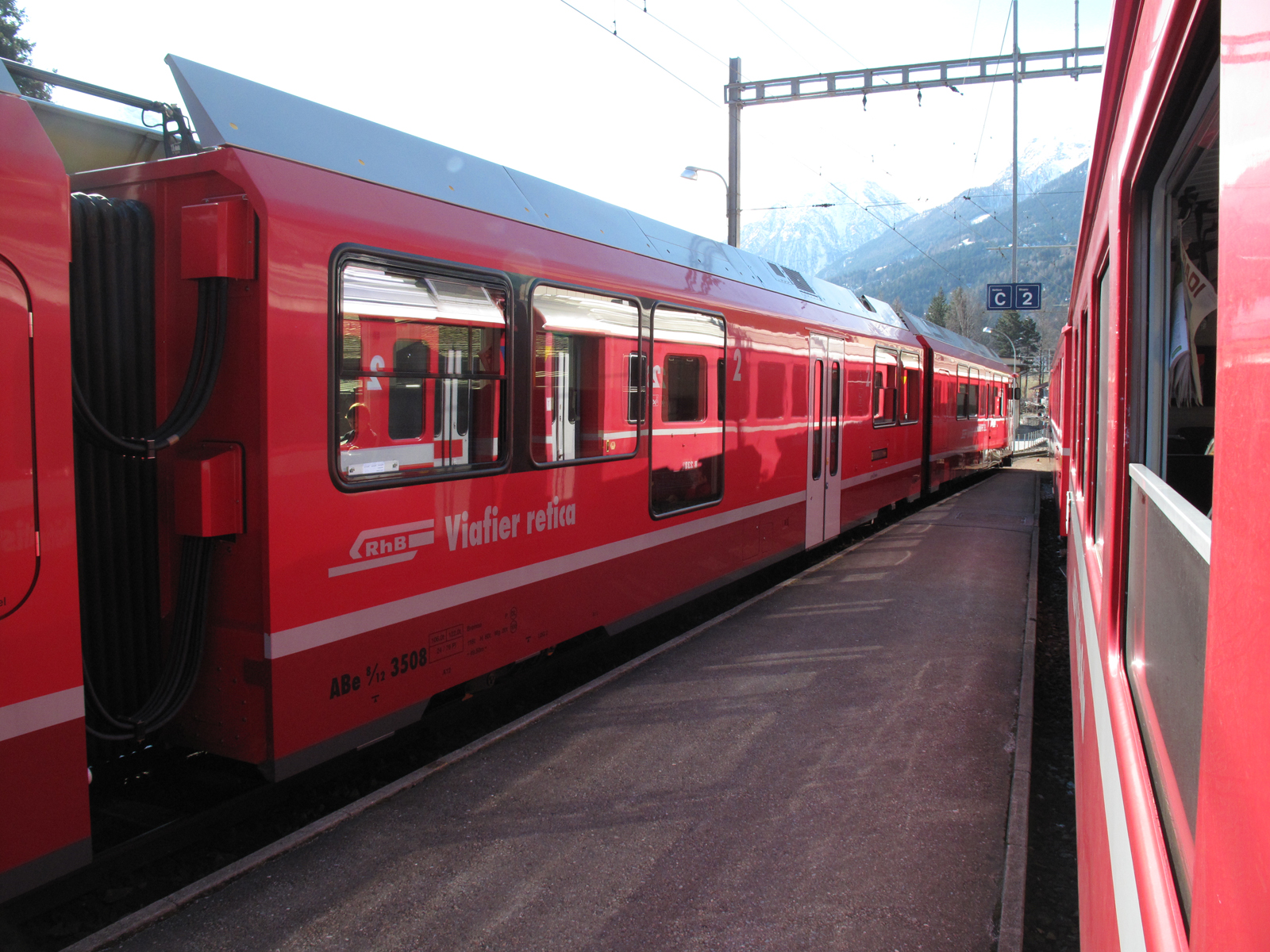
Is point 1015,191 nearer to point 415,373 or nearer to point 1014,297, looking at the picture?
point 1014,297

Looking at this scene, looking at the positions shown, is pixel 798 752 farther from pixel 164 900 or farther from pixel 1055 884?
pixel 164 900

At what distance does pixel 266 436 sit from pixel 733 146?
40.9ft

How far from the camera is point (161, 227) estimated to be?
3822 millimetres

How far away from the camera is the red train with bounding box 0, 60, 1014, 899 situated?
3.08 m

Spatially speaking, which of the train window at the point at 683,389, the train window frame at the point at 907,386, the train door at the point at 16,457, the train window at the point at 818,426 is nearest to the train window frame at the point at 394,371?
the train door at the point at 16,457

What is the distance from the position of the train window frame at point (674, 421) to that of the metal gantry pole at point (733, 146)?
7775 millimetres

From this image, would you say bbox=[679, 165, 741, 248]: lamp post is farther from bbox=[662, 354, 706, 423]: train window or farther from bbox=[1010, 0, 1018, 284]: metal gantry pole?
bbox=[1010, 0, 1018, 284]: metal gantry pole

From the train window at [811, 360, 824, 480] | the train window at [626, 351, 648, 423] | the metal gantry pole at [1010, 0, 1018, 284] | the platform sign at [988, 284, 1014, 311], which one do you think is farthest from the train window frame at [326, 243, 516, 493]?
the metal gantry pole at [1010, 0, 1018, 284]

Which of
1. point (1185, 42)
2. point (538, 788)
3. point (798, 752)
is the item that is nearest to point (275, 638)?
point (538, 788)

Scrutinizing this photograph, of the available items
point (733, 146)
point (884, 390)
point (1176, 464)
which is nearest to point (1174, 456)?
point (1176, 464)

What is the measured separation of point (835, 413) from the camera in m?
10.4

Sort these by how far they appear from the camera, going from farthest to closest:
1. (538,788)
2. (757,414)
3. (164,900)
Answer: (757,414), (538,788), (164,900)

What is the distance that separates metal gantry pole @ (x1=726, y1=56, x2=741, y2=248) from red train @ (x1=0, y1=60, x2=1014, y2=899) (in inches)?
380

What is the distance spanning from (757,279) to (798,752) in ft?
16.4
